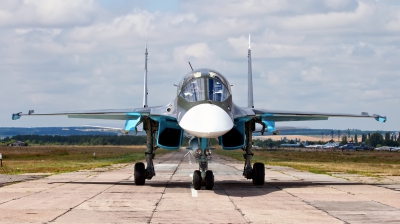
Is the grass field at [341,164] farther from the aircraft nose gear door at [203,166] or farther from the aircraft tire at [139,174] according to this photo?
the aircraft nose gear door at [203,166]

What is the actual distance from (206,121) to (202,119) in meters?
0.19

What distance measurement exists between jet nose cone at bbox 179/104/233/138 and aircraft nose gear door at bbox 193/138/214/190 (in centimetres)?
124

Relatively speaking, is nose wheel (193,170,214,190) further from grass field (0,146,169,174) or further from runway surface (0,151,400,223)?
grass field (0,146,169,174)

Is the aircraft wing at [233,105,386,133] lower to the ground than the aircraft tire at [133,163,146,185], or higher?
higher

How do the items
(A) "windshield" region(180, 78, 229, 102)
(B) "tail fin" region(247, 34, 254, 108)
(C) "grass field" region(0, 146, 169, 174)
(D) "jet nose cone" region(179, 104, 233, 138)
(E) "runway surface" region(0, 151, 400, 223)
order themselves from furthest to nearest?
(C) "grass field" region(0, 146, 169, 174) → (B) "tail fin" region(247, 34, 254, 108) → (A) "windshield" region(180, 78, 229, 102) → (D) "jet nose cone" region(179, 104, 233, 138) → (E) "runway surface" region(0, 151, 400, 223)

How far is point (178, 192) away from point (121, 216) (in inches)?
243

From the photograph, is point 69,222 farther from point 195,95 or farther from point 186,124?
point 195,95

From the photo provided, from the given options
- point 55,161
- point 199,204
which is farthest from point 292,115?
point 55,161

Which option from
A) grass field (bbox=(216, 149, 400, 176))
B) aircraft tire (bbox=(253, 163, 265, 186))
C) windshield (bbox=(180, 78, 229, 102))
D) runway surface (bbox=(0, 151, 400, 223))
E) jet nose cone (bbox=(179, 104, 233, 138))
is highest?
windshield (bbox=(180, 78, 229, 102))

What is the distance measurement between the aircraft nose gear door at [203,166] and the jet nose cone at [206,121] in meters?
1.24

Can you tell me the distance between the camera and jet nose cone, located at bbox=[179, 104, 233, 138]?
1777cm

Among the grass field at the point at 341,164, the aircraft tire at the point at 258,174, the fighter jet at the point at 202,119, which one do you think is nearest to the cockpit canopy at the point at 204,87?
the fighter jet at the point at 202,119

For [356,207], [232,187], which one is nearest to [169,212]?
[356,207]

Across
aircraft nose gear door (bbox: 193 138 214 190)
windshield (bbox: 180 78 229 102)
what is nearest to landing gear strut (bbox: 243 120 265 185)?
aircraft nose gear door (bbox: 193 138 214 190)
